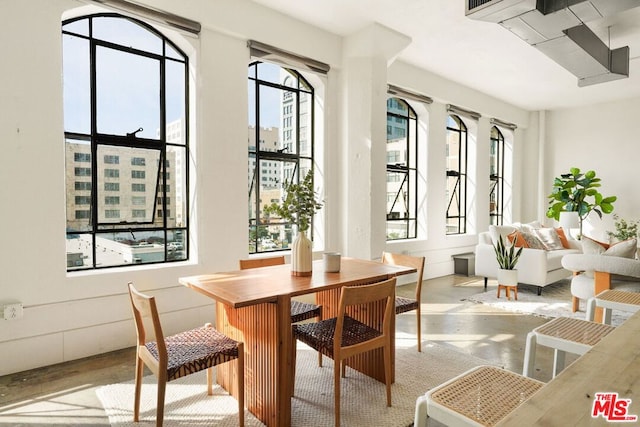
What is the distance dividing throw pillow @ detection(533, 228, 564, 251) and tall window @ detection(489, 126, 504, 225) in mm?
1864

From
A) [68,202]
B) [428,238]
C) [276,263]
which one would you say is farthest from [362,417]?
[428,238]

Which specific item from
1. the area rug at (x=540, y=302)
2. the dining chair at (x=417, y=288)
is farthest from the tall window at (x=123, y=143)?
the area rug at (x=540, y=302)

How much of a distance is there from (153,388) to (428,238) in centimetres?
490

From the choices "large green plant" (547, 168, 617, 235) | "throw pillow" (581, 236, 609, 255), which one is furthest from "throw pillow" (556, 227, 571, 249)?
"throw pillow" (581, 236, 609, 255)

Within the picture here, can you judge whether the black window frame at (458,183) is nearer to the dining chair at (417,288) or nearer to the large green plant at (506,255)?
the large green plant at (506,255)

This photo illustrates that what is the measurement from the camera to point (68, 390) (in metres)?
2.62

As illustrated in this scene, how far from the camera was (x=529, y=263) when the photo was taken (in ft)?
17.5

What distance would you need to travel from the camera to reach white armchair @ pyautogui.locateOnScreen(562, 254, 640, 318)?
366cm

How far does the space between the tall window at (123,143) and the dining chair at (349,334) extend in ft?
6.54

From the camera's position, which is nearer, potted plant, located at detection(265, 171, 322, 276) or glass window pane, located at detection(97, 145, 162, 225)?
potted plant, located at detection(265, 171, 322, 276)

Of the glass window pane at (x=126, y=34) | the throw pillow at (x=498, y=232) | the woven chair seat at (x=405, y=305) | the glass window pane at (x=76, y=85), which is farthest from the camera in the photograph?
the throw pillow at (x=498, y=232)

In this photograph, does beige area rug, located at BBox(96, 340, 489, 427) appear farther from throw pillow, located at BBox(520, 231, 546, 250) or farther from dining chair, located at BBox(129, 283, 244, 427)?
throw pillow, located at BBox(520, 231, 546, 250)

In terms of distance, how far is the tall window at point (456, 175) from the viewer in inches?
288

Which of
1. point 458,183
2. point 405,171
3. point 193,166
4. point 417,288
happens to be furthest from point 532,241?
point 193,166
